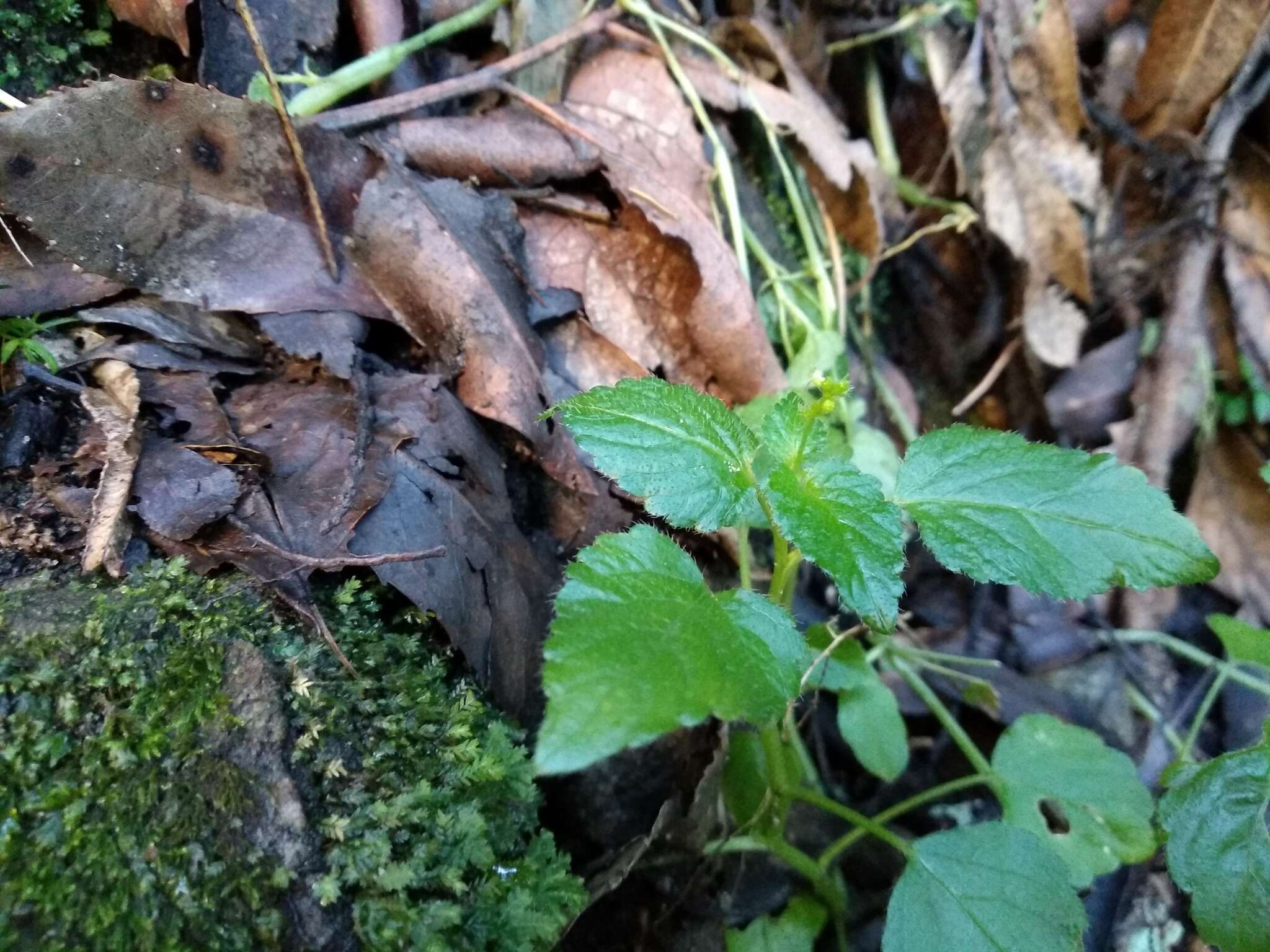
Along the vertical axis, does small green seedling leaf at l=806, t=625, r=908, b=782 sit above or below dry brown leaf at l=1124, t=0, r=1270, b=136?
below

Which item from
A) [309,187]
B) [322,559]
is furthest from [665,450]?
[309,187]

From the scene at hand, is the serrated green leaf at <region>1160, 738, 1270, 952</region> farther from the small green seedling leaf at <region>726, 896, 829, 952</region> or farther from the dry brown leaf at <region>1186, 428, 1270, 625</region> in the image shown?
the dry brown leaf at <region>1186, 428, 1270, 625</region>

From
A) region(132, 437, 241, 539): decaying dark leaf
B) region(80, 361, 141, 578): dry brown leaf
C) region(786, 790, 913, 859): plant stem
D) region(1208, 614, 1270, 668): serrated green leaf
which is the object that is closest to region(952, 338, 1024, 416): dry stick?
region(1208, 614, 1270, 668): serrated green leaf

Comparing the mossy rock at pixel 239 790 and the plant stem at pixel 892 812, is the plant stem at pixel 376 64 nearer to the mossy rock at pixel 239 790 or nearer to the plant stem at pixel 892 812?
the mossy rock at pixel 239 790

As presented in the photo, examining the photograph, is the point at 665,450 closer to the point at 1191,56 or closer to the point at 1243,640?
the point at 1243,640

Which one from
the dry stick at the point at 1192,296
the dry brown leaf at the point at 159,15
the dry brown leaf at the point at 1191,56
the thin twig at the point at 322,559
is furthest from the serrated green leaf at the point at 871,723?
the dry brown leaf at the point at 1191,56
